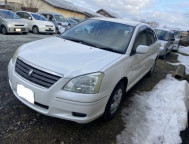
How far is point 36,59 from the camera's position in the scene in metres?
2.54

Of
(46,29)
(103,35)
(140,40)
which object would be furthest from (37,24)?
(140,40)

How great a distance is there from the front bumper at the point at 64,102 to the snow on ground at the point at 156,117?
29.5 inches

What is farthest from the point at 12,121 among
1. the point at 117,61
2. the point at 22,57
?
the point at 117,61

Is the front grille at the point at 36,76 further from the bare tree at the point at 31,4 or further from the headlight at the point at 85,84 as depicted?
the bare tree at the point at 31,4

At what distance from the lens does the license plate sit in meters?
2.43

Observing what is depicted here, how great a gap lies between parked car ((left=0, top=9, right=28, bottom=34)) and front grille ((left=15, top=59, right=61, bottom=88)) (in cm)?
935

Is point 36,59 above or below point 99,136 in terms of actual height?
above

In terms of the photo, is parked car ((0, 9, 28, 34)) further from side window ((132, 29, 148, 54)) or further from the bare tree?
the bare tree

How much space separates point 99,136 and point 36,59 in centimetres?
147

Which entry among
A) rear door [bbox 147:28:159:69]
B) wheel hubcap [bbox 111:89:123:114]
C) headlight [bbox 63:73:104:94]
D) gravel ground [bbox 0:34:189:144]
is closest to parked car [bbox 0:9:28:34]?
gravel ground [bbox 0:34:189:144]

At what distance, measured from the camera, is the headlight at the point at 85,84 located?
2.28 m

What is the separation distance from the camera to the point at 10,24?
10.7 m

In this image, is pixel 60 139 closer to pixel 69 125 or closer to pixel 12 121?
pixel 69 125

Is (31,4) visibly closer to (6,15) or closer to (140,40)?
(6,15)
